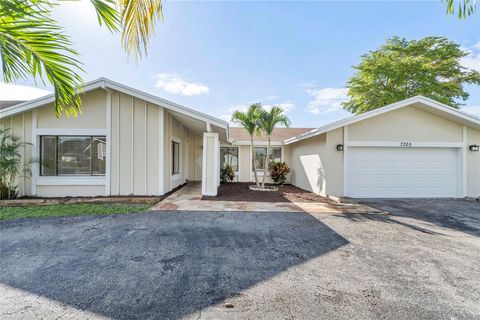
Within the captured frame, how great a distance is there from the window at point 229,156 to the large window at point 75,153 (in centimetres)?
773

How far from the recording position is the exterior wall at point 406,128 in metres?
9.11

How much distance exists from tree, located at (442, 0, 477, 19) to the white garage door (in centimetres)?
662

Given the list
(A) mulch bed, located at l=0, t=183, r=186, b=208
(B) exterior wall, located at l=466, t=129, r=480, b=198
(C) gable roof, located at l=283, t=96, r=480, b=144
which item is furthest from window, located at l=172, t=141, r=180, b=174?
(B) exterior wall, located at l=466, t=129, r=480, b=198

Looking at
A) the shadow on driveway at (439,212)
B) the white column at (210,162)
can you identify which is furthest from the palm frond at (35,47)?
the shadow on driveway at (439,212)

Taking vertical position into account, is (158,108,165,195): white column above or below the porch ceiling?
below

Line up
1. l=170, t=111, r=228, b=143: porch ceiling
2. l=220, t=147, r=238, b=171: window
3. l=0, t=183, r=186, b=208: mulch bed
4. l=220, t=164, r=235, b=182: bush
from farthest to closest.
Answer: l=220, t=147, r=238, b=171: window < l=220, t=164, r=235, b=182: bush < l=170, t=111, r=228, b=143: porch ceiling < l=0, t=183, r=186, b=208: mulch bed

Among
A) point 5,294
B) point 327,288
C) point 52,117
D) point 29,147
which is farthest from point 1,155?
A: point 327,288

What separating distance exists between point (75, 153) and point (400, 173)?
13.0 metres

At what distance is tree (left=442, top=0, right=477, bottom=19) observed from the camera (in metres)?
2.80

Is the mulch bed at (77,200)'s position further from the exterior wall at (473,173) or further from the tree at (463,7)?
the exterior wall at (473,173)

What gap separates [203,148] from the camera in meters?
8.52

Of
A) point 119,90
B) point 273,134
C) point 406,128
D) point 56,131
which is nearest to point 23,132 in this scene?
point 56,131

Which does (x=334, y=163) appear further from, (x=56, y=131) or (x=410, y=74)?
(x=410, y=74)

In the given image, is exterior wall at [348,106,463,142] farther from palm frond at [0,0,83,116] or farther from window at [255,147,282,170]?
palm frond at [0,0,83,116]
